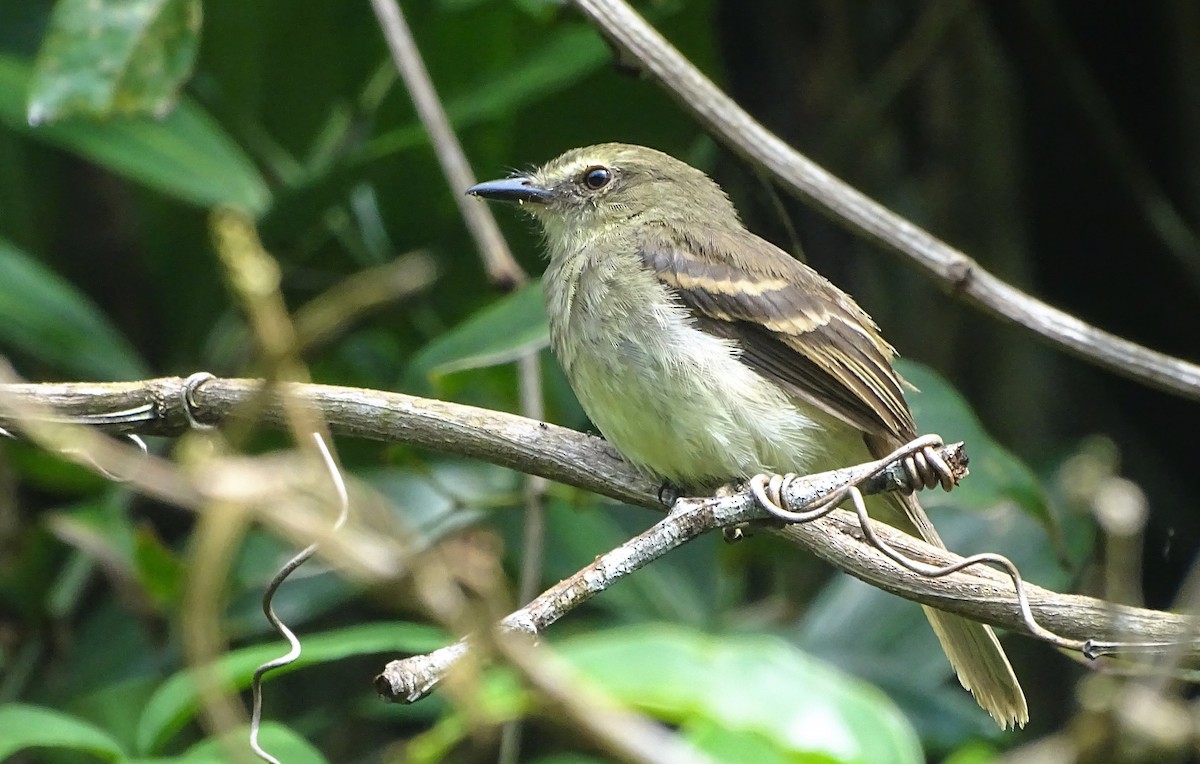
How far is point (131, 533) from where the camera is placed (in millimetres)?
4043

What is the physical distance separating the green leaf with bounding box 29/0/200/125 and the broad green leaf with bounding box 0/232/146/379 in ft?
2.30

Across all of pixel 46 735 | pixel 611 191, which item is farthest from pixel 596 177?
pixel 46 735

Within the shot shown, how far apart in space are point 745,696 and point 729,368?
70.7 inches

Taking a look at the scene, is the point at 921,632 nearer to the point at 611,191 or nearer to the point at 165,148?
the point at 611,191

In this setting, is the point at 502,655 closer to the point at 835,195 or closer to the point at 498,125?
the point at 835,195

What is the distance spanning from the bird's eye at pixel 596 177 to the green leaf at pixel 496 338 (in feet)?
1.16

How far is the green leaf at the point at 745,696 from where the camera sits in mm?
1359

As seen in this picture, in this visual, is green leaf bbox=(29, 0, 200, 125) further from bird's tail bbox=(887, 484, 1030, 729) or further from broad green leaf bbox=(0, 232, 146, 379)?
bird's tail bbox=(887, 484, 1030, 729)

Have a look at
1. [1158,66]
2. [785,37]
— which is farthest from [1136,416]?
[785,37]

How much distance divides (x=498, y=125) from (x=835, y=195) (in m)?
1.64

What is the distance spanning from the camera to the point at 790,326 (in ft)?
10.6

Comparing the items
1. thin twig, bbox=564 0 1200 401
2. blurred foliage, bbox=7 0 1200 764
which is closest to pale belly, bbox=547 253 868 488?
blurred foliage, bbox=7 0 1200 764

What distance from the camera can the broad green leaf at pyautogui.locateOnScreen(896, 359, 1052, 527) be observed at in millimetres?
3406

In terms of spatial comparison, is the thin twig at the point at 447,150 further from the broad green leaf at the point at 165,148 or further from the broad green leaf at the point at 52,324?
the broad green leaf at the point at 52,324
